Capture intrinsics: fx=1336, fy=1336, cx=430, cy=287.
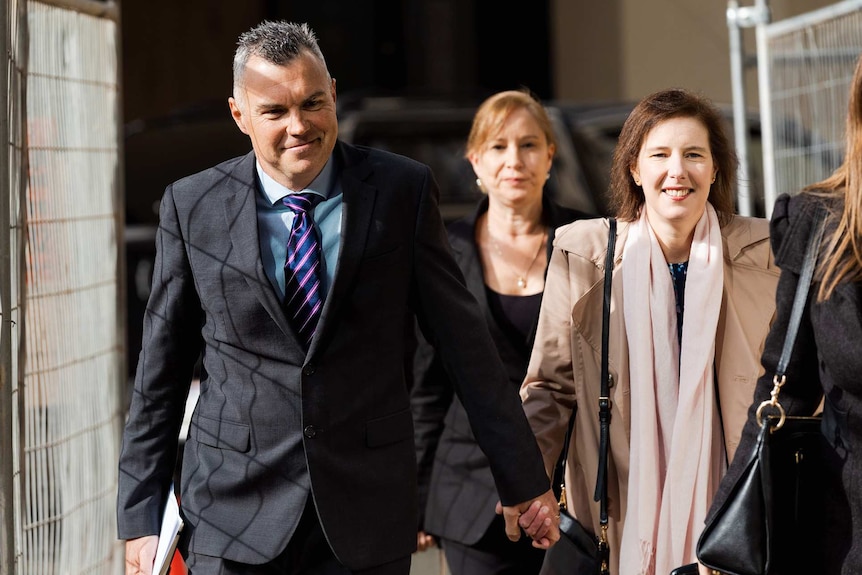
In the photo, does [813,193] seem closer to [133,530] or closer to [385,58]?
[133,530]

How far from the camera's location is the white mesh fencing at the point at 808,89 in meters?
A: 5.62

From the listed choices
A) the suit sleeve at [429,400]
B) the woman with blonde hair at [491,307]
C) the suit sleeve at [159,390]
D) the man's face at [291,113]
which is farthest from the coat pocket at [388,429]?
the suit sleeve at [429,400]

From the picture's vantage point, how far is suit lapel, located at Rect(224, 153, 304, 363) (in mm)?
3061

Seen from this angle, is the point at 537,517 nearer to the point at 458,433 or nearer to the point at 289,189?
the point at 289,189

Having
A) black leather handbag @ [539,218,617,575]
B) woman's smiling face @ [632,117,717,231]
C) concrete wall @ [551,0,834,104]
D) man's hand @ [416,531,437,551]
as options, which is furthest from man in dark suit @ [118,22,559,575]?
concrete wall @ [551,0,834,104]

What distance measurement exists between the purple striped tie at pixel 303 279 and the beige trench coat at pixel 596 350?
0.78 m

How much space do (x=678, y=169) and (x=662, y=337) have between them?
1.43 feet

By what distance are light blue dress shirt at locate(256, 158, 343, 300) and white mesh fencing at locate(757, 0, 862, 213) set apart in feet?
9.86

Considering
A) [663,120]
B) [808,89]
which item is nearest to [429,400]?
[663,120]

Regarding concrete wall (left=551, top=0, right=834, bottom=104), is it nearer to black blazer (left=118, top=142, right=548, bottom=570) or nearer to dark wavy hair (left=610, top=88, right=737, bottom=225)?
dark wavy hair (left=610, top=88, right=737, bottom=225)

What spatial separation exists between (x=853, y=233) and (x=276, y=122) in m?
1.31

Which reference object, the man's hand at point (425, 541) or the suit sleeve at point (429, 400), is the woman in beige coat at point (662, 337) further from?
the man's hand at point (425, 541)

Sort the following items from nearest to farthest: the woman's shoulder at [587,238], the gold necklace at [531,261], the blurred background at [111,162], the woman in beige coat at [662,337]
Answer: the woman in beige coat at [662,337] → the woman's shoulder at [587,238] → the blurred background at [111,162] → the gold necklace at [531,261]

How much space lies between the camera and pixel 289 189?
3.21 metres
